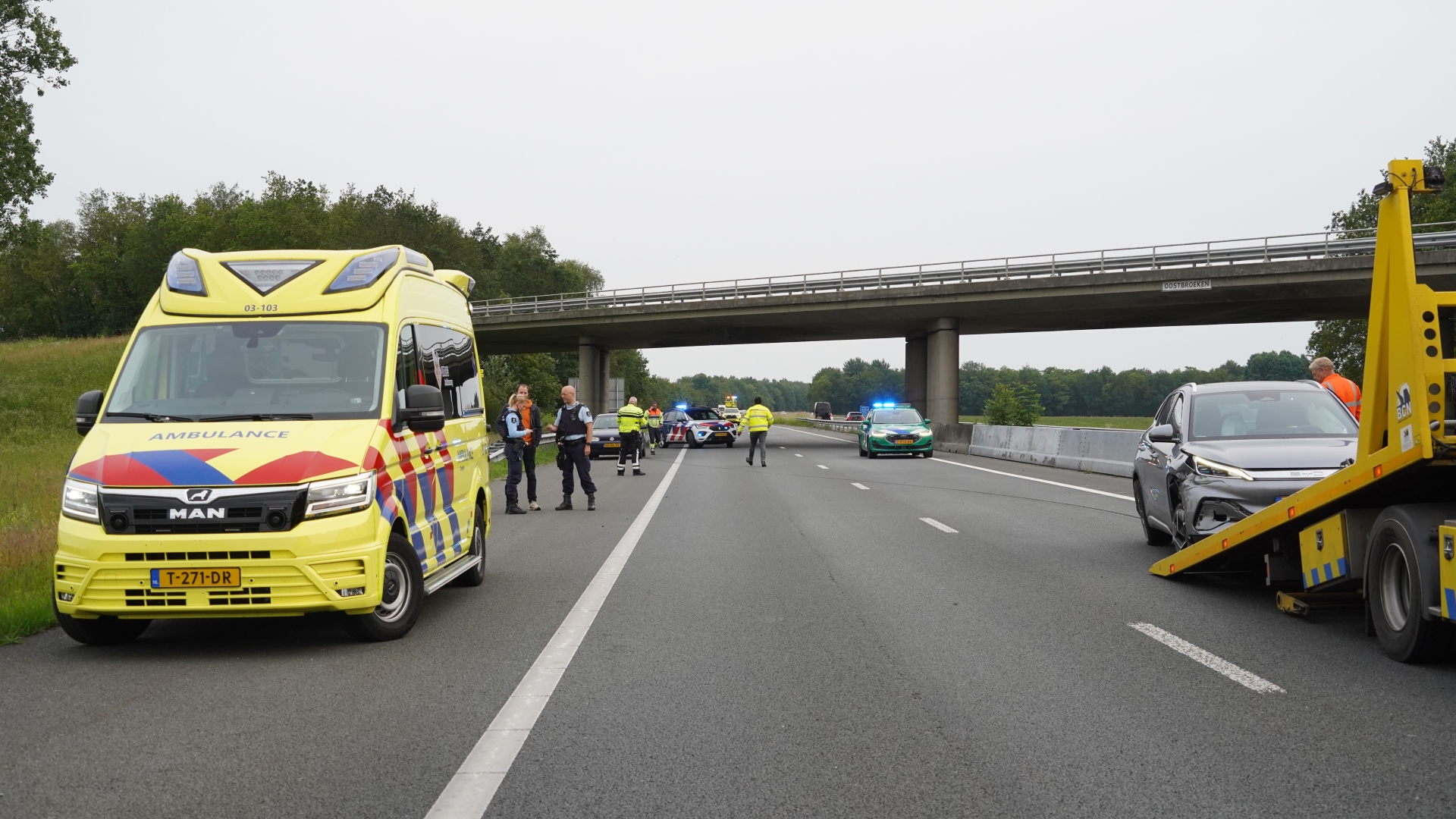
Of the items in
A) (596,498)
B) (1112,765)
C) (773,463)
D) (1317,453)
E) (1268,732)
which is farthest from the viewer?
(773,463)

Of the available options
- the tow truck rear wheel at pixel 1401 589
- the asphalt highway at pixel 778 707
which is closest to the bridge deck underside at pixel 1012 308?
the asphalt highway at pixel 778 707

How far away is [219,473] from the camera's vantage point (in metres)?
6.61

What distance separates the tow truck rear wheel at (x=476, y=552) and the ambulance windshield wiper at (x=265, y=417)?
261 centimetres

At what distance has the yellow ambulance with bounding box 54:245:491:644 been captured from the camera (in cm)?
659

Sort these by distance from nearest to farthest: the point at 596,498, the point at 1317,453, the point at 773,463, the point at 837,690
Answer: the point at 837,690 → the point at 1317,453 → the point at 596,498 → the point at 773,463

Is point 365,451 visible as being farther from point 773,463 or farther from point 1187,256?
point 1187,256

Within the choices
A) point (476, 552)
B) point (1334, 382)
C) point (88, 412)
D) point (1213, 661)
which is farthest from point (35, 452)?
point (1213, 661)

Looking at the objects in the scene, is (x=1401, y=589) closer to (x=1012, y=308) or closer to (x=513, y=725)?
(x=513, y=725)

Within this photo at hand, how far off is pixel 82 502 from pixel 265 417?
108cm

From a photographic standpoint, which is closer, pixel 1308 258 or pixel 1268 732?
pixel 1268 732

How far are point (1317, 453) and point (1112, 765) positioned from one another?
5946 millimetres

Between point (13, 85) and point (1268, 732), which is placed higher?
point (13, 85)

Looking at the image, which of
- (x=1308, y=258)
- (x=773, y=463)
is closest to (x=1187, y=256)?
(x=1308, y=258)

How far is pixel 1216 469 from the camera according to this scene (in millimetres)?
9664
